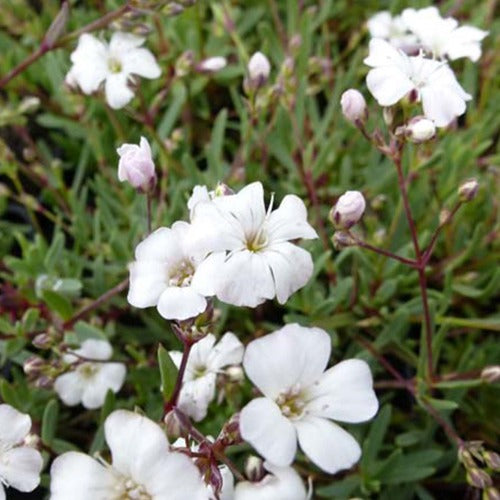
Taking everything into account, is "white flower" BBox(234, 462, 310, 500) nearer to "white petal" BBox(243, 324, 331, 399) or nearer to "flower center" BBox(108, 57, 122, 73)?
"white petal" BBox(243, 324, 331, 399)

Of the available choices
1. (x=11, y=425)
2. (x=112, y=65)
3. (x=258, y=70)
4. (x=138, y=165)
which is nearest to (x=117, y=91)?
(x=112, y=65)

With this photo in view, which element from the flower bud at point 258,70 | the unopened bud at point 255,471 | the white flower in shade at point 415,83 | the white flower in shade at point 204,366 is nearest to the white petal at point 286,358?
the unopened bud at point 255,471

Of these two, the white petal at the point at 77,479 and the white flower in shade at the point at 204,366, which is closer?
the white petal at the point at 77,479

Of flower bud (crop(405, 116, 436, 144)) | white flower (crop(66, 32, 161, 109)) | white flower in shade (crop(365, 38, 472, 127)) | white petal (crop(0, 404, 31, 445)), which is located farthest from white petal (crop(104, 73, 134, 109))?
white petal (crop(0, 404, 31, 445))

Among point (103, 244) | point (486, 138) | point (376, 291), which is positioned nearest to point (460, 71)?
point (486, 138)

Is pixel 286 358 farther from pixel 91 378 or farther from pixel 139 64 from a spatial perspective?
pixel 139 64

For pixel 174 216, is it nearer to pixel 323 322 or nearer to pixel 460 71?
pixel 323 322

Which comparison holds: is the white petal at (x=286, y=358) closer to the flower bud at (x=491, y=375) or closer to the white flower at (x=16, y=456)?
the white flower at (x=16, y=456)
